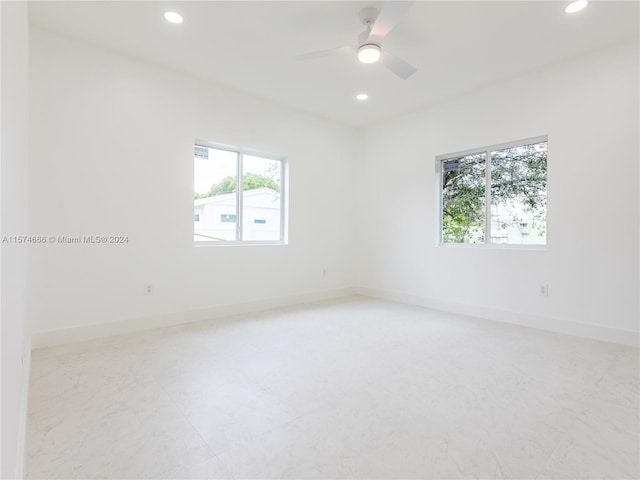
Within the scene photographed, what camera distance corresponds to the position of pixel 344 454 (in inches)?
57.7

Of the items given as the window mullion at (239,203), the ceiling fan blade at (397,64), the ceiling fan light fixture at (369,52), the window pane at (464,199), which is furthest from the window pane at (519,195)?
the window mullion at (239,203)

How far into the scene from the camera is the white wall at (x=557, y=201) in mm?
2951

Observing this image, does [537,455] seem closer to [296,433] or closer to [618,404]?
[618,404]

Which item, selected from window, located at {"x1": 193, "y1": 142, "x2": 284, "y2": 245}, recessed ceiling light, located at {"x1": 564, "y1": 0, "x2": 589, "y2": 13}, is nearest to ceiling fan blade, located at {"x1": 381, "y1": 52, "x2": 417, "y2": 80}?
recessed ceiling light, located at {"x1": 564, "y1": 0, "x2": 589, "y2": 13}

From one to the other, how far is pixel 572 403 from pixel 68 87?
14.8ft

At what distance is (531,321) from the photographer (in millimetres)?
3471

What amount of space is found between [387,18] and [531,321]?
3.26 m

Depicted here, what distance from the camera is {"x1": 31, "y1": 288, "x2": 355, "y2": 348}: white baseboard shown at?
283 centimetres

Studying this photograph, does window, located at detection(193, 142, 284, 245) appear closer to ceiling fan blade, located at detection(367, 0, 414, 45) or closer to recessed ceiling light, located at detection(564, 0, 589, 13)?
ceiling fan blade, located at detection(367, 0, 414, 45)

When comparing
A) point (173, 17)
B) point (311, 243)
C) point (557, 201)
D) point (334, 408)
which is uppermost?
point (173, 17)

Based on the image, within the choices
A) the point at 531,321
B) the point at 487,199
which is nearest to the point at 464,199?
the point at 487,199

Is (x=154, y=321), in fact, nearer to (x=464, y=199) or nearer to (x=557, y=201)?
(x=464, y=199)

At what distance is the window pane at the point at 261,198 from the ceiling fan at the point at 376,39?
1.95 meters

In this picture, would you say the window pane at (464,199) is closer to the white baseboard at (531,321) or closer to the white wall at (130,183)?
the white baseboard at (531,321)
